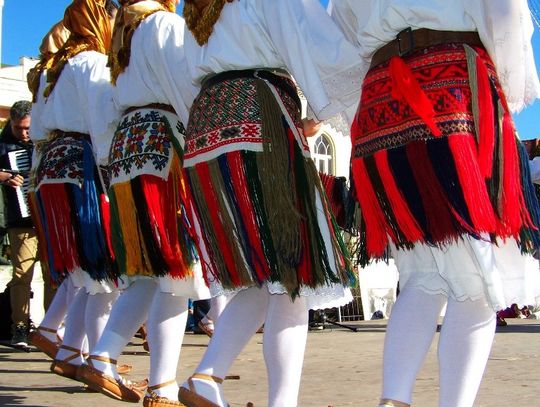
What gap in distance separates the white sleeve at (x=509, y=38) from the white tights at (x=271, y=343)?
37.4 inches

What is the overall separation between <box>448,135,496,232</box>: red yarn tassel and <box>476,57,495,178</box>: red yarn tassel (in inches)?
1.3

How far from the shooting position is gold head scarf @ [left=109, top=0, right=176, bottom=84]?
3.44 m

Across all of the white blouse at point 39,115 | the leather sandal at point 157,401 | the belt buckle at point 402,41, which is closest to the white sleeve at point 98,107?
the white blouse at point 39,115

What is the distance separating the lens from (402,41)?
Answer: 7.63 feet

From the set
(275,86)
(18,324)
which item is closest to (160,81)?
(275,86)

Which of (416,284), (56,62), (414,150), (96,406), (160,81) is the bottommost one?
(96,406)

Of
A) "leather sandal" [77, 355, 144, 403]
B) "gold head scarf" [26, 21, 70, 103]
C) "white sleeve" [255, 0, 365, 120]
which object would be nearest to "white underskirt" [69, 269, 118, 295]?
"leather sandal" [77, 355, 144, 403]

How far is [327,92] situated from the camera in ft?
8.55

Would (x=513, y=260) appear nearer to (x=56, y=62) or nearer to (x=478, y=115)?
(x=478, y=115)

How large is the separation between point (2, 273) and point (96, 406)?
4.49 m

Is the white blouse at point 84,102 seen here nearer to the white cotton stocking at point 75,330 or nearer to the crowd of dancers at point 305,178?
the crowd of dancers at point 305,178

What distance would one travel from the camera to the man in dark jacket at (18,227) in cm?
562

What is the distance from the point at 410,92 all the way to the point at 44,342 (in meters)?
3.09

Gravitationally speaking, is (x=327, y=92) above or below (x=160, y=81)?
below
